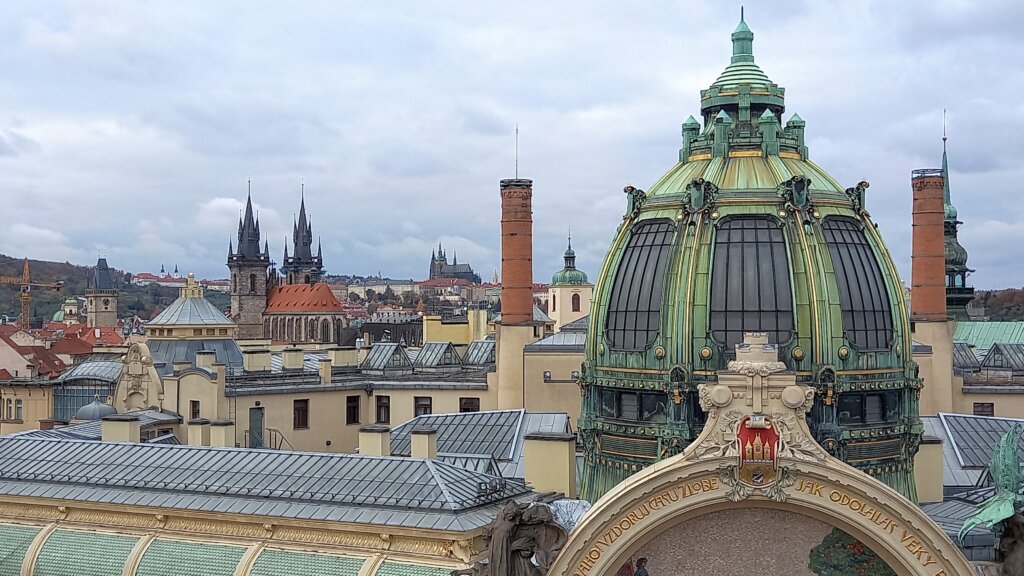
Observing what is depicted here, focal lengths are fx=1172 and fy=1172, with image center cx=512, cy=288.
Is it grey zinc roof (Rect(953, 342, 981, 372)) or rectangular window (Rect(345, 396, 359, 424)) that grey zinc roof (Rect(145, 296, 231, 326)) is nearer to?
rectangular window (Rect(345, 396, 359, 424))

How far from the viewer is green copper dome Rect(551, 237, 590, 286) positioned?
136812 mm

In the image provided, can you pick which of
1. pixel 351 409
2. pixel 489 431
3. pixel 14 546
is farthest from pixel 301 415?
pixel 14 546

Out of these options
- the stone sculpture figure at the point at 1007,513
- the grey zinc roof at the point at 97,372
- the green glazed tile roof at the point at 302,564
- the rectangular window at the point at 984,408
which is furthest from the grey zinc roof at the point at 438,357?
the stone sculpture figure at the point at 1007,513

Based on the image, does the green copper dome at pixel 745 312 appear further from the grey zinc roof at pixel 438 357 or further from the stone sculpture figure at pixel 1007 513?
the grey zinc roof at pixel 438 357

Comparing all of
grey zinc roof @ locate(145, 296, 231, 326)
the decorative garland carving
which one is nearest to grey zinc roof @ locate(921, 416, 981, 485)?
the decorative garland carving

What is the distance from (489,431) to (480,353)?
46597 mm

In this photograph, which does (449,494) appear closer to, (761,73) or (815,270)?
(815,270)

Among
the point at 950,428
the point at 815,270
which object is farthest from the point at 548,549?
the point at 950,428

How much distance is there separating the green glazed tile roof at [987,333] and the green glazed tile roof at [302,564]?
247 ft

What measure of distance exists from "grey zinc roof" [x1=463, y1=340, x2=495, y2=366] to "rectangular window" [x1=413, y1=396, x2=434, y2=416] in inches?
746

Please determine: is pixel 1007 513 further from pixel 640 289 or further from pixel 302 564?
pixel 302 564

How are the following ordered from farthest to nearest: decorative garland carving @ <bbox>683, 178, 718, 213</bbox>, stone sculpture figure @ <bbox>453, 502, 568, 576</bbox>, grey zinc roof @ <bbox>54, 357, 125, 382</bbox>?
grey zinc roof @ <bbox>54, 357, 125, 382</bbox> → decorative garland carving @ <bbox>683, 178, 718, 213</bbox> → stone sculpture figure @ <bbox>453, 502, 568, 576</bbox>

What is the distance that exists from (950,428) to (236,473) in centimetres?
2786

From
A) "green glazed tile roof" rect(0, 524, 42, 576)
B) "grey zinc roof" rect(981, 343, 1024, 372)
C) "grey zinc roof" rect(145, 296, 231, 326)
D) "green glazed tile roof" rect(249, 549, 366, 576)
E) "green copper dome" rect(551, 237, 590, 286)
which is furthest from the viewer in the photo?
"green copper dome" rect(551, 237, 590, 286)
